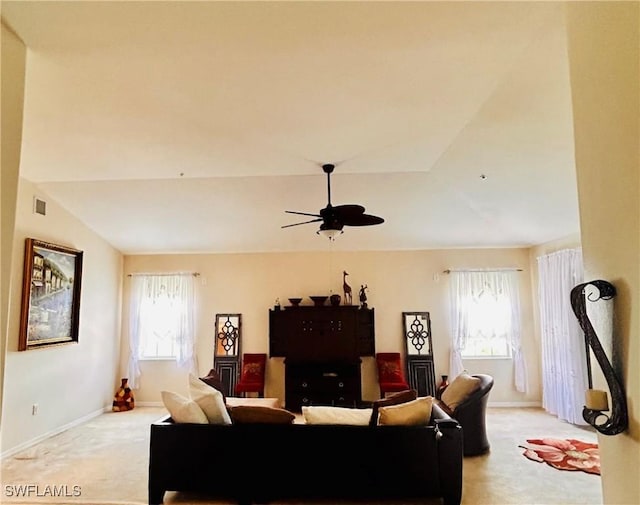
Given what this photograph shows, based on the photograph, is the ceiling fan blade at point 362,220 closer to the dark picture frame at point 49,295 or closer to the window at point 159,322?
the dark picture frame at point 49,295

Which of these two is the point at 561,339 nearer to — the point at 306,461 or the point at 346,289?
the point at 346,289

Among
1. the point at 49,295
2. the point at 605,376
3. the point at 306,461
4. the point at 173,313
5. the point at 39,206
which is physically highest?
the point at 39,206

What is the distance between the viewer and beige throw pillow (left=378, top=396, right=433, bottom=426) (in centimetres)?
336

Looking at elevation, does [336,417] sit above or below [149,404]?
above

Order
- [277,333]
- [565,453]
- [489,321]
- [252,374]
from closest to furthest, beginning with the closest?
[565,453] → [252,374] → [277,333] → [489,321]

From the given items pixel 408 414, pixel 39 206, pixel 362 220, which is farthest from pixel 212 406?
pixel 39 206

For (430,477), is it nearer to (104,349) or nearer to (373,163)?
(373,163)

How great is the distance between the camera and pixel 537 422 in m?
5.73

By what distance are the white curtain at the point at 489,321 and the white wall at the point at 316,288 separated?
138 mm

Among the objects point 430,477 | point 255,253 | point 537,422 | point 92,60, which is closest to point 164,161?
point 92,60

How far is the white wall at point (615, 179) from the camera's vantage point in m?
1.56

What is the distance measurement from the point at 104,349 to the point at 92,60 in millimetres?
5339

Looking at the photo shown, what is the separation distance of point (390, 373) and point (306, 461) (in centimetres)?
342

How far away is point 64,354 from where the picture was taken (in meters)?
5.66
